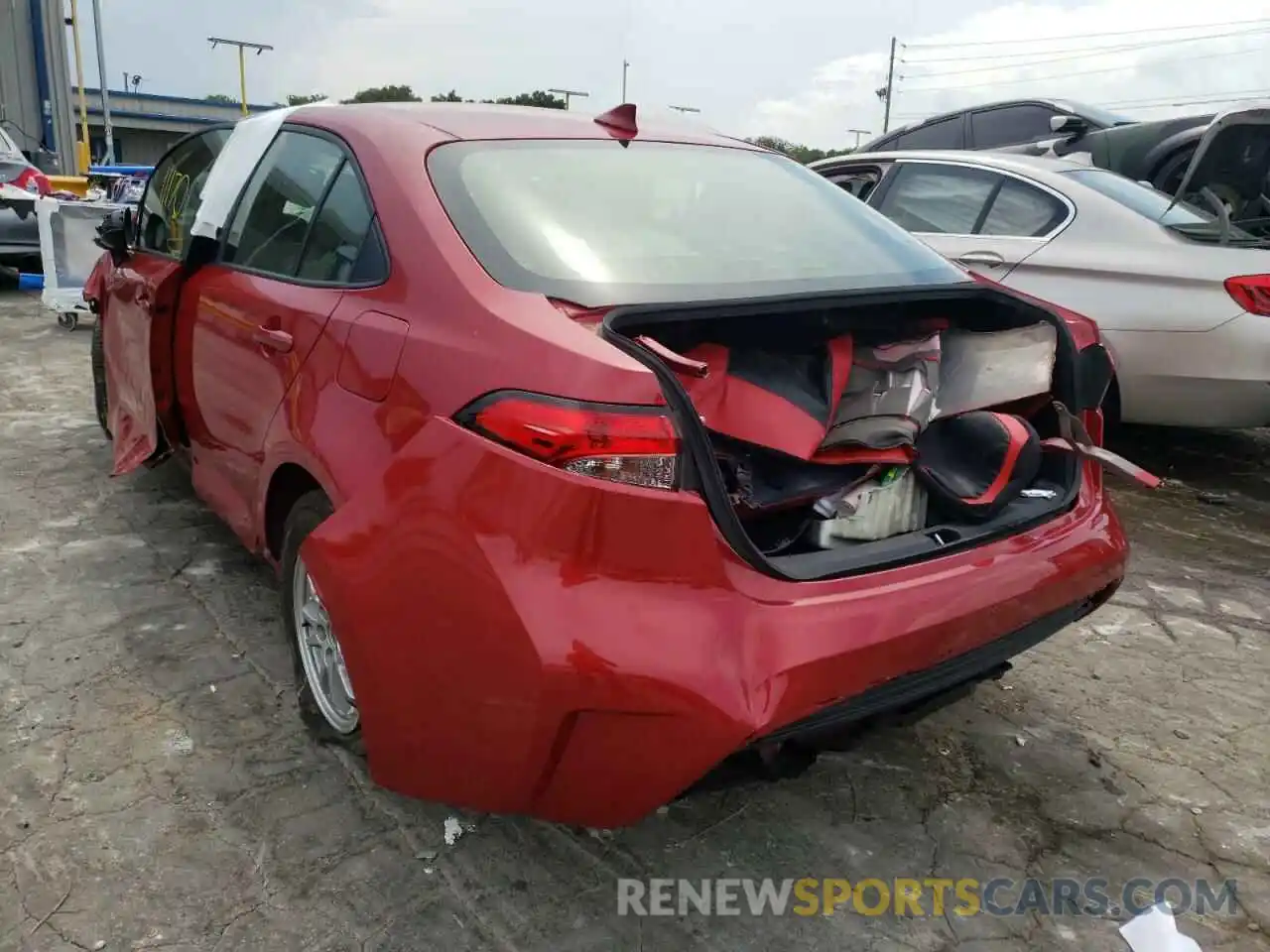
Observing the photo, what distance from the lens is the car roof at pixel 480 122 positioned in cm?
247

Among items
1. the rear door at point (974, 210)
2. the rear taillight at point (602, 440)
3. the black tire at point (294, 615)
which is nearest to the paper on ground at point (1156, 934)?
the rear taillight at point (602, 440)

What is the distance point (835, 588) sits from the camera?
182 centimetres

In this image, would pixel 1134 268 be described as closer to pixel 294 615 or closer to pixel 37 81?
pixel 294 615

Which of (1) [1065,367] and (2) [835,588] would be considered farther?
(1) [1065,367]

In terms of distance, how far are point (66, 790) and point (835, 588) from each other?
184cm

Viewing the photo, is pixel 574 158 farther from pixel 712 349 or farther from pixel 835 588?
pixel 835 588

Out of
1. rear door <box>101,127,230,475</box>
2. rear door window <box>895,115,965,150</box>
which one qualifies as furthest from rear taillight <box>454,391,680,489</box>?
rear door window <box>895,115,965,150</box>

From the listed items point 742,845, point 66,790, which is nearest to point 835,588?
point 742,845

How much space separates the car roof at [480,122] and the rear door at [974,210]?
2348mm

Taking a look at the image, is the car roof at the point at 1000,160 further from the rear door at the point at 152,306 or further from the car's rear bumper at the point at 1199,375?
the rear door at the point at 152,306

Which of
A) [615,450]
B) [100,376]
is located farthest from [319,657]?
Result: [100,376]

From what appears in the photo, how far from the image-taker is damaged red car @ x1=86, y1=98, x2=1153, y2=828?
1.66 meters

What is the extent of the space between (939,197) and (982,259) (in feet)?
1.80

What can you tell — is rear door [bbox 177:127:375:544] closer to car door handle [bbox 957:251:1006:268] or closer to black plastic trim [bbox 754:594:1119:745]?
black plastic trim [bbox 754:594:1119:745]
